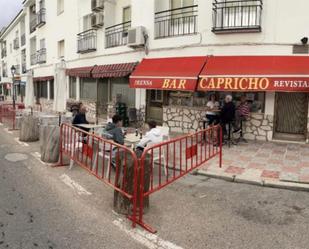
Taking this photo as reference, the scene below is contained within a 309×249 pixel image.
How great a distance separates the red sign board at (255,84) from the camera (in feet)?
31.1

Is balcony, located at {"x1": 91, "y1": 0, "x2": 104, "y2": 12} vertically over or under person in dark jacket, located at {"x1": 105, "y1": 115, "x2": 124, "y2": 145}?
over

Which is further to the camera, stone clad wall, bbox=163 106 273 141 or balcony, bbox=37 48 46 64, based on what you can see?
balcony, bbox=37 48 46 64

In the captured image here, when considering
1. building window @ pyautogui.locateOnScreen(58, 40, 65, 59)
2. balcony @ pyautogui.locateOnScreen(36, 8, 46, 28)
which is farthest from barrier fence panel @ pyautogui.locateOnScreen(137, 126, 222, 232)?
balcony @ pyautogui.locateOnScreen(36, 8, 46, 28)

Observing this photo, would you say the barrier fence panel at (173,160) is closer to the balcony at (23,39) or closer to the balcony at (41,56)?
the balcony at (41,56)

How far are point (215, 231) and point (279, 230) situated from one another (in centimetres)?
98

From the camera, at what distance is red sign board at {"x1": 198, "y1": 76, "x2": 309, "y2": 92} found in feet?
31.1

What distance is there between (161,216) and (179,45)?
356 inches


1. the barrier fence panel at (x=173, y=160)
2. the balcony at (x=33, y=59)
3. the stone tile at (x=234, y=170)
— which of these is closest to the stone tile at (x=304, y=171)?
the stone tile at (x=234, y=170)

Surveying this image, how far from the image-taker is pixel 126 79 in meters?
16.2

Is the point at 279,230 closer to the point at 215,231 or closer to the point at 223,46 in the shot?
the point at 215,231

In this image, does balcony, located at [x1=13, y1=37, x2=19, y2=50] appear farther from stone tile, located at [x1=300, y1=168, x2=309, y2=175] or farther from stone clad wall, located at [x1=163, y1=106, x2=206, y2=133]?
stone tile, located at [x1=300, y1=168, x2=309, y2=175]

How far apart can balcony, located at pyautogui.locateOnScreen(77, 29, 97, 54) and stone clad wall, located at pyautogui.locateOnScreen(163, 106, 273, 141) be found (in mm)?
7684

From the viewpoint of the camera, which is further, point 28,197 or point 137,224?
point 28,197

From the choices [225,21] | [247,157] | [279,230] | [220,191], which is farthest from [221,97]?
[279,230]
